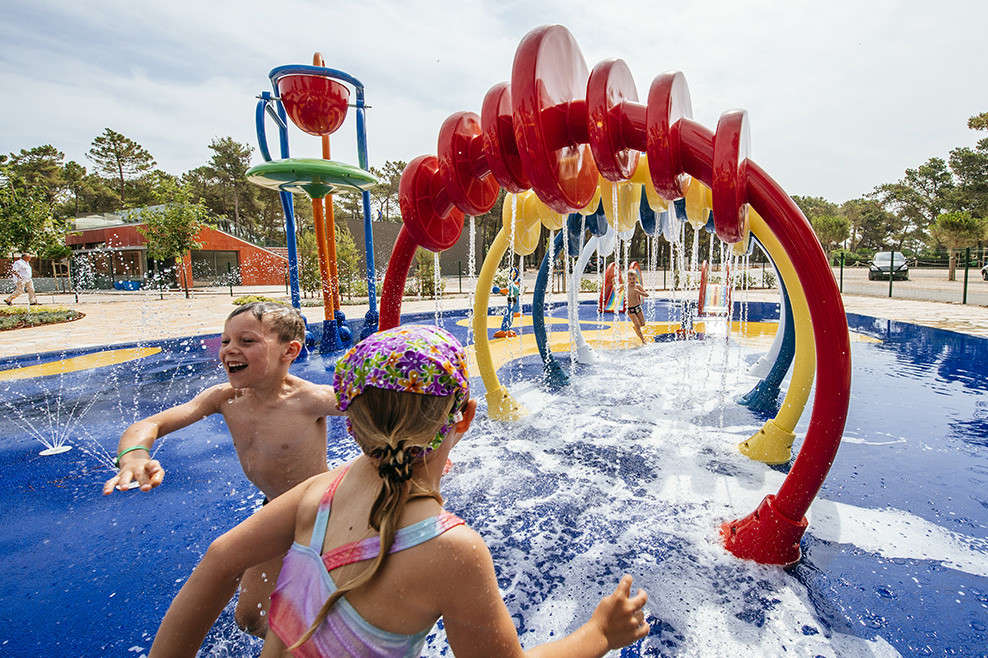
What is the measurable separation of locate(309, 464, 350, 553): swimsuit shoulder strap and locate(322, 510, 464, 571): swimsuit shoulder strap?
2.0 inches

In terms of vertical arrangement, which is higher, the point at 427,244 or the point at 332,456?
the point at 427,244

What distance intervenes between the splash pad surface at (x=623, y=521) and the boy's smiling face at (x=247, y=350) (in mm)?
1235

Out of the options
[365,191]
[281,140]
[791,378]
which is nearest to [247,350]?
[791,378]

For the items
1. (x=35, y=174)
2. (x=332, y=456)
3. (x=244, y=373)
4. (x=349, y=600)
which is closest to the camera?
(x=349, y=600)

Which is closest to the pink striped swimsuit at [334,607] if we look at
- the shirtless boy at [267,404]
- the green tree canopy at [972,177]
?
the shirtless boy at [267,404]

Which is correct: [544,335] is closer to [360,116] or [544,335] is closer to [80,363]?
[360,116]

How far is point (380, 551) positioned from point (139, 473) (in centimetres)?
119

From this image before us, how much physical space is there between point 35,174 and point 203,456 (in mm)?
65001

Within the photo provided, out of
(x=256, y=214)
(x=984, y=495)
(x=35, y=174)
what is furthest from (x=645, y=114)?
(x=35, y=174)

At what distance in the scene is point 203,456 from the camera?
4.52 m

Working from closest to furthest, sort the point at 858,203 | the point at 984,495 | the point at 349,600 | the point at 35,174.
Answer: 1. the point at 349,600
2. the point at 984,495
3. the point at 35,174
4. the point at 858,203

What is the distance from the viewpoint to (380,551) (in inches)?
37.4

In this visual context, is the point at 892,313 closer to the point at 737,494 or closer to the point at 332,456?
the point at 737,494

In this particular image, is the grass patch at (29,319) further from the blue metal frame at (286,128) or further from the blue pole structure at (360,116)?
the blue pole structure at (360,116)
